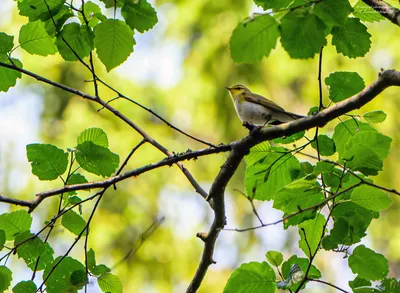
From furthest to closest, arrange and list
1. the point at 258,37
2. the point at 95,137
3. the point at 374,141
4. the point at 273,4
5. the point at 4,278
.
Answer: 1. the point at 95,137
2. the point at 4,278
3. the point at 374,141
4. the point at 273,4
5. the point at 258,37

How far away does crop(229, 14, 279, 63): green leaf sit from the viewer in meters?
0.81

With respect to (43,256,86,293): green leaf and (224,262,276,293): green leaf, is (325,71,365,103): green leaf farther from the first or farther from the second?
(43,256,86,293): green leaf

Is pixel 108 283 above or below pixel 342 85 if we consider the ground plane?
below

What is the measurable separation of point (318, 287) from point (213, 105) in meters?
2.76

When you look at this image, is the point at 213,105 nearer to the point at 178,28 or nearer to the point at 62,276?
the point at 178,28

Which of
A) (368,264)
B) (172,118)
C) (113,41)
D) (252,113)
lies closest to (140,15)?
(113,41)

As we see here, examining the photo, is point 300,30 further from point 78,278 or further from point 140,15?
point 78,278

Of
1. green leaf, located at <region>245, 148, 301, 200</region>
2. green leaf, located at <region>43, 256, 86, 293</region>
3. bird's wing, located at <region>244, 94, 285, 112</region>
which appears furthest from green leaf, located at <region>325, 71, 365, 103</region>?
bird's wing, located at <region>244, 94, 285, 112</region>

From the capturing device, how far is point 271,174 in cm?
127

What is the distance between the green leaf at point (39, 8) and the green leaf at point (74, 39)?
0.06 m

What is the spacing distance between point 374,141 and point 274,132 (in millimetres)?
194

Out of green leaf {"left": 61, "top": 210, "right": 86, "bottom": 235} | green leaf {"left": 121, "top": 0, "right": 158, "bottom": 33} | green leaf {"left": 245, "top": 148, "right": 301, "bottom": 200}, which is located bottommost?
green leaf {"left": 61, "top": 210, "right": 86, "bottom": 235}

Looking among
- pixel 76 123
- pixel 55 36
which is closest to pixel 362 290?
pixel 55 36

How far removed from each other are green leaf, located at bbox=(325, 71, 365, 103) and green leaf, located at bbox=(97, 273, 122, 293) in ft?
2.09
